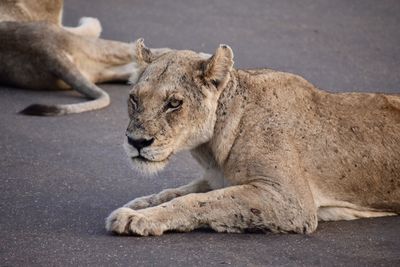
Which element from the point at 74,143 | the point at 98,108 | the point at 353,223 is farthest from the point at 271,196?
the point at 98,108

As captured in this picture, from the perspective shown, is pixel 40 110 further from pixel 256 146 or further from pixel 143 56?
pixel 256 146

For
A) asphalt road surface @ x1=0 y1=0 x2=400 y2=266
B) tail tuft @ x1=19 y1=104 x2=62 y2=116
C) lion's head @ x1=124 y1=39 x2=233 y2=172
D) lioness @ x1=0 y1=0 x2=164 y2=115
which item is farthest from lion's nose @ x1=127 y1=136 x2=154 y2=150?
lioness @ x1=0 y1=0 x2=164 y2=115

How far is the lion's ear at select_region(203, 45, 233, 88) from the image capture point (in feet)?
20.7

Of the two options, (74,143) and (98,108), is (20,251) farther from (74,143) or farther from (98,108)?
(98,108)

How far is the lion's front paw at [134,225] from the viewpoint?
6.06 m

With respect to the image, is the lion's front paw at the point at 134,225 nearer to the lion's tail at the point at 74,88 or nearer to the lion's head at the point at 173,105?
the lion's head at the point at 173,105

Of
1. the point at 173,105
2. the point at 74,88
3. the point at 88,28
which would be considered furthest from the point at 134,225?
the point at 88,28

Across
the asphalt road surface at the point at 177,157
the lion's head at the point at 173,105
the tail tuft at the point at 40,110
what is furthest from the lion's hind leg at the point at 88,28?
the lion's head at the point at 173,105

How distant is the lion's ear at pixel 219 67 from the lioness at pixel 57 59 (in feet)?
11.8

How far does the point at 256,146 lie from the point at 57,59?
14.3 ft

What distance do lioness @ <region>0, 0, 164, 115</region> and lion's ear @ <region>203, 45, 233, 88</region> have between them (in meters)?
3.60

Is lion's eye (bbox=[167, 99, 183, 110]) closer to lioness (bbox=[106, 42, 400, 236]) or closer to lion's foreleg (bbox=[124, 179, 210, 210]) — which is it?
lioness (bbox=[106, 42, 400, 236])

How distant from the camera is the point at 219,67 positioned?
6.38m

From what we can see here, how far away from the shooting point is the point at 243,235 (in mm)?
6172
